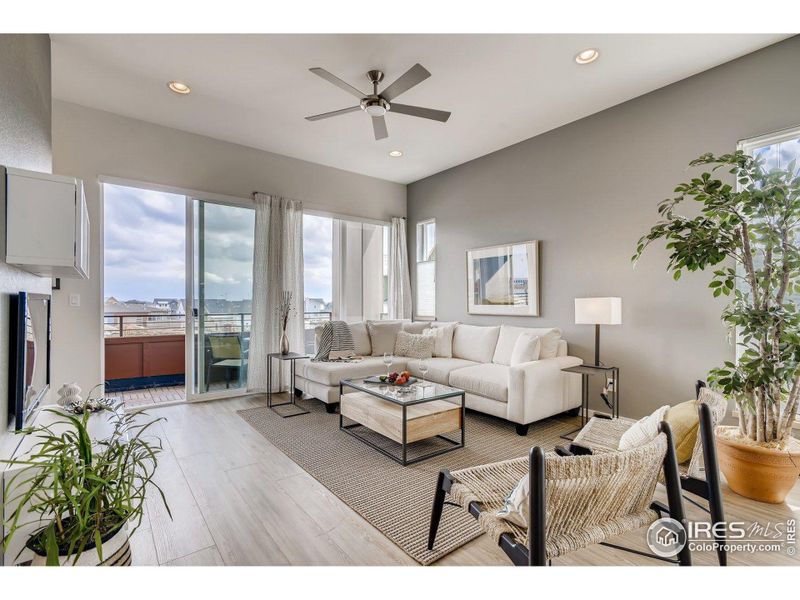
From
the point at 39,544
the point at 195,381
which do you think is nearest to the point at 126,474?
the point at 39,544

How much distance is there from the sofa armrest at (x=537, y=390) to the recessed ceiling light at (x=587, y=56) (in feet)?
7.84

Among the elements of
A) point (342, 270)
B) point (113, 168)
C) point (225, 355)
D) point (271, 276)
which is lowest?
point (225, 355)

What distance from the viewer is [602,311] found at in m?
3.32

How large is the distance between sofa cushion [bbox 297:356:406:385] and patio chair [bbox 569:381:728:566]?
232 centimetres

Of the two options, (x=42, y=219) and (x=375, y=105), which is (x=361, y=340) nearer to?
(x=375, y=105)

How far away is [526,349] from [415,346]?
141 cm

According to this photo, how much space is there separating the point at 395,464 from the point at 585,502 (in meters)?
1.72

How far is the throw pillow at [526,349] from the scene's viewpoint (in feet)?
11.9

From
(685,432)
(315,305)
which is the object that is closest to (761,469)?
(685,432)

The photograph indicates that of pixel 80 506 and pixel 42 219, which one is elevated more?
pixel 42 219

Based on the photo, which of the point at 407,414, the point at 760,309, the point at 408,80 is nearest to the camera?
the point at 760,309

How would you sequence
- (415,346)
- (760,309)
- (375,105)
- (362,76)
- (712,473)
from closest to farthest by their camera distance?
(712,473), (760,309), (375,105), (362,76), (415,346)

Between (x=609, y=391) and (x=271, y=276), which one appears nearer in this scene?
(x=609, y=391)
